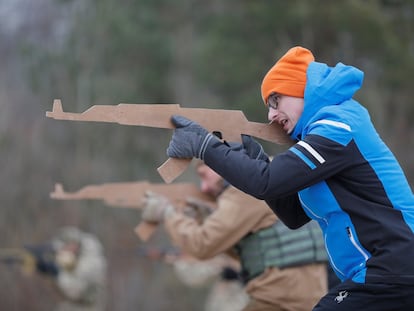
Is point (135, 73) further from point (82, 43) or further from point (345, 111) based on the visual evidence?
point (345, 111)

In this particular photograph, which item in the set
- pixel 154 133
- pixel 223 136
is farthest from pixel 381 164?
pixel 154 133

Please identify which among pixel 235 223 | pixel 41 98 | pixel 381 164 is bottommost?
pixel 41 98

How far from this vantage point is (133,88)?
17.5 meters

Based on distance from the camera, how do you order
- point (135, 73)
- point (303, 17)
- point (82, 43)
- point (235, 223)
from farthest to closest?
point (135, 73) < point (82, 43) < point (303, 17) < point (235, 223)

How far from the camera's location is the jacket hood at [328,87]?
3.54 metres

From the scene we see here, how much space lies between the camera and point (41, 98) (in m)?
16.6

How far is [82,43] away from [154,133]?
2516mm

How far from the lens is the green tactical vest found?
17.2 ft

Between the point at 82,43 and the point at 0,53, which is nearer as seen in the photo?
the point at 82,43

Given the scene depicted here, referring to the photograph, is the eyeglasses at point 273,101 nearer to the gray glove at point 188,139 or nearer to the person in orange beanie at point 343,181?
the person in orange beanie at point 343,181

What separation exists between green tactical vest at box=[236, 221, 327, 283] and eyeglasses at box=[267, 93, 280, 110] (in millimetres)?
1608

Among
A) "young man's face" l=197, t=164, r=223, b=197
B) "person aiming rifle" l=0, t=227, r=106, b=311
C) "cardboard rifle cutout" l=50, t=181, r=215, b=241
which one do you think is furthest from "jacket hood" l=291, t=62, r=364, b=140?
"person aiming rifle" l=0, t=227, r=106, b=311

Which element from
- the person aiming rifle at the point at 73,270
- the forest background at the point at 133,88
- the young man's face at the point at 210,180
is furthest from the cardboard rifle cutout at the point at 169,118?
the forest background at the point at 133,88

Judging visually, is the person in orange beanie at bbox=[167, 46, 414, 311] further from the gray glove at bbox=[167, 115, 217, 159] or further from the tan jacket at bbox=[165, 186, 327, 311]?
the tan jacket at bbox=[165, 186, 327, 311]
